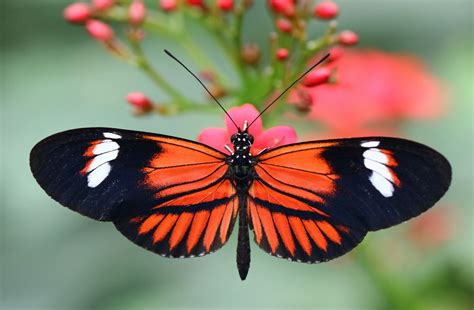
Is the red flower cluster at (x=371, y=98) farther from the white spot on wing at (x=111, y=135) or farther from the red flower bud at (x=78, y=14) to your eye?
the white spot on wing at (x=111, y=135)

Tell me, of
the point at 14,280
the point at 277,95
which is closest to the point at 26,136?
the point at 14,280

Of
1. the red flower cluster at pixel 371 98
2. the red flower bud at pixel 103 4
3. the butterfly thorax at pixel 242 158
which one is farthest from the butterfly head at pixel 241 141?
the red flower cluster at pixel 371 98

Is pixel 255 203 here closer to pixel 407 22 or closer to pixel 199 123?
pixel 199 123

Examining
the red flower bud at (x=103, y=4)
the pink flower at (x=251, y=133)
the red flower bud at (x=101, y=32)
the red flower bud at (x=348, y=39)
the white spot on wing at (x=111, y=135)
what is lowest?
the white spot on wing at (x=111, y=135)

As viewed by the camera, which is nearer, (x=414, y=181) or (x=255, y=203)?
(x=414, y=181)

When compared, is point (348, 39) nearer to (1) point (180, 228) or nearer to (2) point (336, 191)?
(2) point (336, 191)

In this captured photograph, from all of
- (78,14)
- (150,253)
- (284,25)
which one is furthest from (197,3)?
(150,253)

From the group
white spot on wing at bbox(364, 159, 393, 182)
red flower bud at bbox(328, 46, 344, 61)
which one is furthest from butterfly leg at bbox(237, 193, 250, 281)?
red flower bud at bbox(328, 46, 344, 61)
